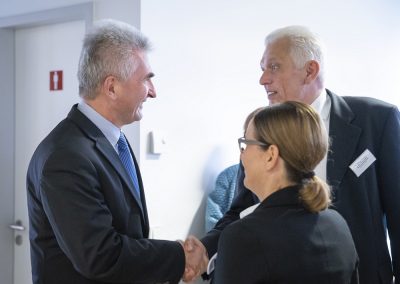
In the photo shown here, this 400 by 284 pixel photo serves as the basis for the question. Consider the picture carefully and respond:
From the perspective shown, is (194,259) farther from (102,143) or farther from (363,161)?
(363,161)

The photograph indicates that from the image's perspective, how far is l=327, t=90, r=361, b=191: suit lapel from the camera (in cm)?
174

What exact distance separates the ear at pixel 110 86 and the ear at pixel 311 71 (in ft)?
2.49

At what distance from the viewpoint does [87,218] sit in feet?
4.57

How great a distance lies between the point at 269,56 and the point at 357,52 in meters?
2.63

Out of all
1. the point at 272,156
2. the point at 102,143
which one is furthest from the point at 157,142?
the point at 272,156

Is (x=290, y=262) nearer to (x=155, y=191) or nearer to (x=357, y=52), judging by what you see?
(x=155, y=191)

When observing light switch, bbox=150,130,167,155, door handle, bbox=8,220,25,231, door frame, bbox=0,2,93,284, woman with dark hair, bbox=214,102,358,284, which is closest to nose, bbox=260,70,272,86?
woman with dark hair, bbox=214,102,358,284

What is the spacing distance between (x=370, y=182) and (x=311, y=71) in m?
0.49

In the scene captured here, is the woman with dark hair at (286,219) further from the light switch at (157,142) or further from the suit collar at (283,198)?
the light switch at (157,142)

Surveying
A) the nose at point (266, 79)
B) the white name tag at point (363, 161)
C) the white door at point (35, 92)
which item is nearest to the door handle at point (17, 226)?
the white door at point (35, 92)

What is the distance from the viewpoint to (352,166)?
1.73 meters

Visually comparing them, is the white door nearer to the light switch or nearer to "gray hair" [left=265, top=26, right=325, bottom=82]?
the light switch

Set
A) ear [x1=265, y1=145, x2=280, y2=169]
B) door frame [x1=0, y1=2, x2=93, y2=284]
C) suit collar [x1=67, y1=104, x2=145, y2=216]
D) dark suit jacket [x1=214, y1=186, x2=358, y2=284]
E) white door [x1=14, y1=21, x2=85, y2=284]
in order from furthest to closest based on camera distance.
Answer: door frame [x1=0, y1=2, x2=93, y2=284], white door [x1=14, y1=21, x2=85, y2=284], suit collar [x1=67, y1=104, x2=145, y2=216], ear [x1=265, y1=145, x2=280, y2=169], dark suit jacket [x1=214, y1=186, x2=358, y2=284]

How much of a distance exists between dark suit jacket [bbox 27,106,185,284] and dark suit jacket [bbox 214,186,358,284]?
0.35 metres
